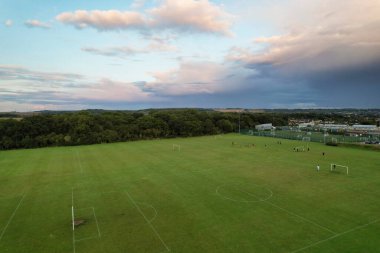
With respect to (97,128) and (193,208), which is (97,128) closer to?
(97,128)

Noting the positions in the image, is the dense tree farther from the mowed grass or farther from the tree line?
the mowed grass

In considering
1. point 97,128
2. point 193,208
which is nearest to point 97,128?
point 97,128

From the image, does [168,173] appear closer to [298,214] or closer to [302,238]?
[298,214]

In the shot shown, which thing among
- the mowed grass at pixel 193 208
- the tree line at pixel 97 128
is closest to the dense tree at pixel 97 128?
the tree line at pixel 97 128

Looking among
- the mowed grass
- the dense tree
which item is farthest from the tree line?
the mowed grass

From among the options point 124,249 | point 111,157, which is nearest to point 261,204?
point 124,249

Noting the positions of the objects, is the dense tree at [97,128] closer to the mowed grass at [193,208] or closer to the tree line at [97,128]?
the tree line at [97,128]
